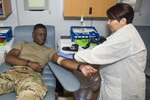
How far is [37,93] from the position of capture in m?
1.67

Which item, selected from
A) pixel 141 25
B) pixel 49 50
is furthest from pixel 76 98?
pixel 141 25

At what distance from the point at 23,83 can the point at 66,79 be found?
0.46m

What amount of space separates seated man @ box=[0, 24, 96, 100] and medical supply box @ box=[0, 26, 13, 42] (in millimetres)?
311

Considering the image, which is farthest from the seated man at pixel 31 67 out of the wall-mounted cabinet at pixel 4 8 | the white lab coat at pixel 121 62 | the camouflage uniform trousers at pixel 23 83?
the wall-mounted cabinet at pixel 4 8

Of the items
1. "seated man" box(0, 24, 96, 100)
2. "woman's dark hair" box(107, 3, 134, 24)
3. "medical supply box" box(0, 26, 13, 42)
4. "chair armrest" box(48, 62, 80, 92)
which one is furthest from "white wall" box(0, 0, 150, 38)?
"woman's dark hair" box(107, 3, 134, 24)

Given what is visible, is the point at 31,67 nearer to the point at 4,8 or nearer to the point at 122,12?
the point at 4,8

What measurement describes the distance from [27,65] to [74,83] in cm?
70

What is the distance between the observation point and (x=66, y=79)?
1.62 m

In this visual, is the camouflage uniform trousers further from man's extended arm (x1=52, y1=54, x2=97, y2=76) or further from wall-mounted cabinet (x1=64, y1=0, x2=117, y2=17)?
wall-mounted cabinet (x1=64, y1=0, x2=117, y2=17)

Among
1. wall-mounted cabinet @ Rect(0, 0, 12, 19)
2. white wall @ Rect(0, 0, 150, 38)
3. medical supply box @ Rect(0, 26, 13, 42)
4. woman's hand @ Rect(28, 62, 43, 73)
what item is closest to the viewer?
woman's hand @ Rect(28, 62, 43, 73)

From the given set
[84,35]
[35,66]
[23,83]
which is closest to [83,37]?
[84,35]

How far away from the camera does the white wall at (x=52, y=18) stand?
2.63m

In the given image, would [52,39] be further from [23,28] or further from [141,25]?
[141,25]

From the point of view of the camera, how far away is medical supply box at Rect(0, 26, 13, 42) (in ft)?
7.83
